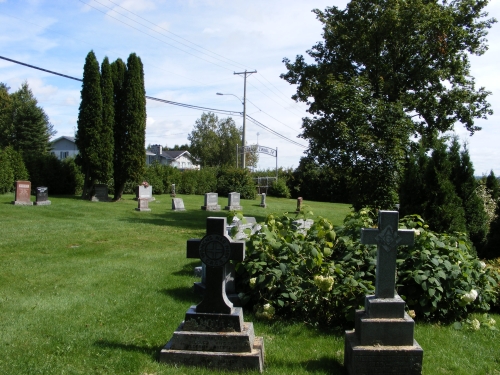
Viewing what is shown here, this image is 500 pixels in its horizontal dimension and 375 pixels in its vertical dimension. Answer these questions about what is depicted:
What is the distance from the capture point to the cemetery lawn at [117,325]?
4.30 meters

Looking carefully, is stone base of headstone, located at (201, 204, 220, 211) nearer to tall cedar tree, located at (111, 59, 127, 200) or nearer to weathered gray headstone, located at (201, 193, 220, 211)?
weathered gray headstone, located at (201, 193, 220, 211)

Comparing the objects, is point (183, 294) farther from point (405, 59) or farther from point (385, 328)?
point (405, 59)

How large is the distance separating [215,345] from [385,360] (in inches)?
58.3

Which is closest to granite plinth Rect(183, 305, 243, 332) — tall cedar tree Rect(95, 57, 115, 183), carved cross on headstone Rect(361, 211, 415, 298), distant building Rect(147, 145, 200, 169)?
carved cross on headstone Rect(361, 211, 415, 298)

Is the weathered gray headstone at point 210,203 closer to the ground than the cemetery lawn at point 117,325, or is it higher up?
higher up

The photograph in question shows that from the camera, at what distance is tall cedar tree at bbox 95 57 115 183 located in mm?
22844

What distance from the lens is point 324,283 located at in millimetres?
5105

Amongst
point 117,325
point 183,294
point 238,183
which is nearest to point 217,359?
point 117,325

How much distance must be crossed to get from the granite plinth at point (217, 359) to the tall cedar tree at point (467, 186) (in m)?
7.30

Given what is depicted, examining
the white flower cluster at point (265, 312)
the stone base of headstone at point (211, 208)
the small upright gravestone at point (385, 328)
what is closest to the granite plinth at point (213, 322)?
the small upright gravestone at point (385, 328)

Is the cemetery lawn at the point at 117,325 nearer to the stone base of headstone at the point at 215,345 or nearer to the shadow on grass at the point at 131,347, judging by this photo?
the shadow on grass at the point at 131,347

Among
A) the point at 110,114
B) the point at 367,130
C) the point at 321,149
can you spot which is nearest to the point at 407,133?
the point at 367,130

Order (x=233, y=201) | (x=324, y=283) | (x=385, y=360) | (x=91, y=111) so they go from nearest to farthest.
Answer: (x=385, y=360)
(x=324, y=283)
(x=91, y=111)
(x=233, y=201)

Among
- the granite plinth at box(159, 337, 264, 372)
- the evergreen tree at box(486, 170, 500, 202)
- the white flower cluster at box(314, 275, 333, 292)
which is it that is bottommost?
the granite plinth at box(159, 337, 264, 372)
